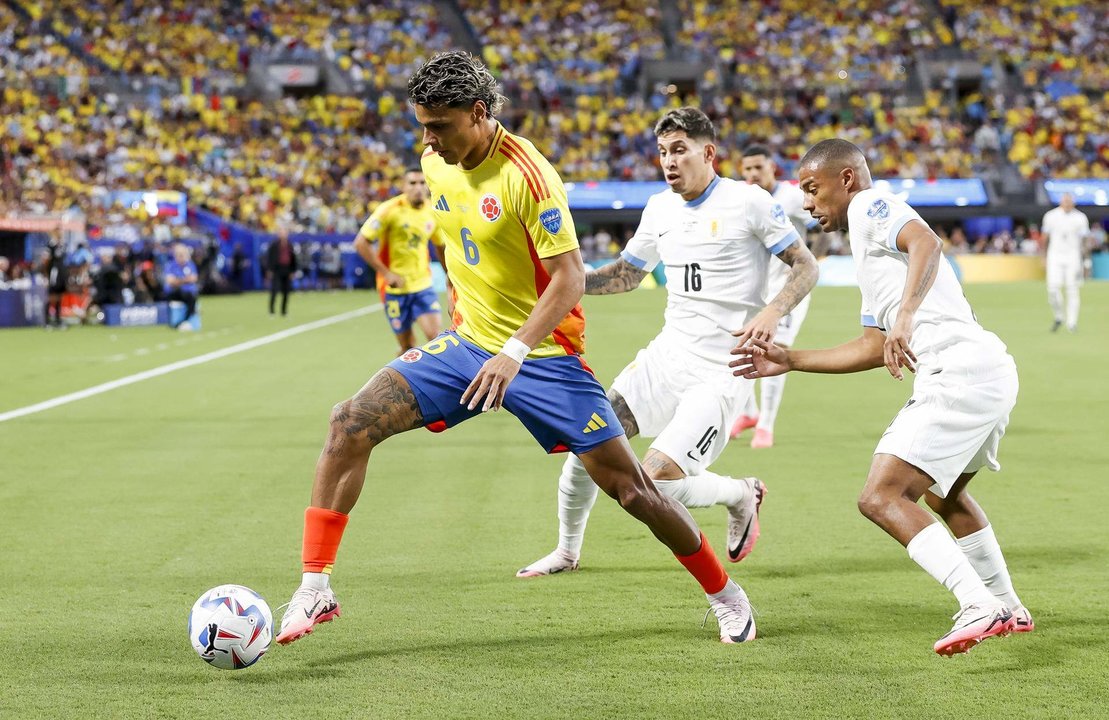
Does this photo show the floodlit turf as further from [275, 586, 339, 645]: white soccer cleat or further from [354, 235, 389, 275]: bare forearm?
[354, 235, 389, 275]: bare forearm

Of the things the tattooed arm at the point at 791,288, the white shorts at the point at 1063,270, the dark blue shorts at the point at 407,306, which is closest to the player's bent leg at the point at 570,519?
the tattooed arm at the point at 791,288

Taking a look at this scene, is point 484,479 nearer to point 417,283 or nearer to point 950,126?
point 417,283

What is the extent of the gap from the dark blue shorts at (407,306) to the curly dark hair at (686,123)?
8498 millimetres

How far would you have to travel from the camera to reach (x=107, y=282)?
2864cm

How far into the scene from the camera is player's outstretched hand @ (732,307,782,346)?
517 centimetres

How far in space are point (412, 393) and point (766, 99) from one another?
48.2 m

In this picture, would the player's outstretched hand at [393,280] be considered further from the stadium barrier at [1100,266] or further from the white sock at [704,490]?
the stadium barrier at [1100,266]

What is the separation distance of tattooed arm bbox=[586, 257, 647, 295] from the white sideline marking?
307 inches

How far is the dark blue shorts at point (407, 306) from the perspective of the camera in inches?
588

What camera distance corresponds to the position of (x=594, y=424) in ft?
16.6

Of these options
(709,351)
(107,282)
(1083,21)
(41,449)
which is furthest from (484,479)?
(1083,21)

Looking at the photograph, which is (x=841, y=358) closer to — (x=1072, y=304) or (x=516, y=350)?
(x=516, y=350)

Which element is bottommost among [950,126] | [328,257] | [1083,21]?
[328,257]

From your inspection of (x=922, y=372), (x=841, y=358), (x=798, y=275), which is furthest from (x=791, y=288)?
(x=922, y=372)
